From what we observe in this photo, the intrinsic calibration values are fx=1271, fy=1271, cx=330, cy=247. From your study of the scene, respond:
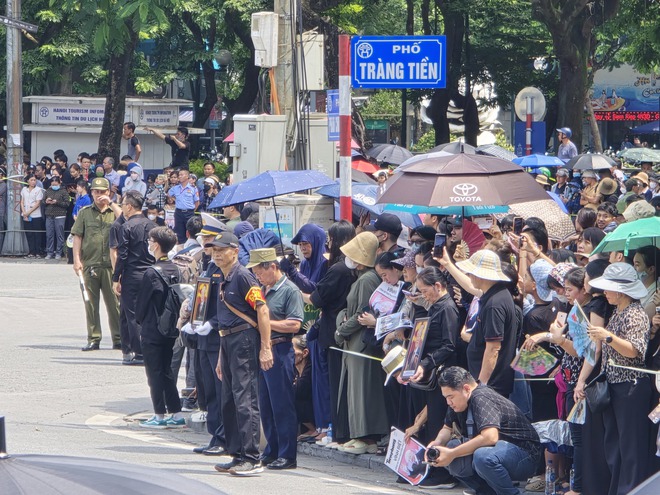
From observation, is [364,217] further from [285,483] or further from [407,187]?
[285,483]

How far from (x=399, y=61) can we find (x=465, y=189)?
153cm

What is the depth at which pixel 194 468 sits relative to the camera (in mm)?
9922

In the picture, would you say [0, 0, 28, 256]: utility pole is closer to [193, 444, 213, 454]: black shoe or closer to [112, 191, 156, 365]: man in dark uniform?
[112, 191, 156, 365]: man in dark uniform

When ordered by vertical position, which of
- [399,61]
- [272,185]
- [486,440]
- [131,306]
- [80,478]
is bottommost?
[486,440]

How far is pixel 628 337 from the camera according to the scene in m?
8.02

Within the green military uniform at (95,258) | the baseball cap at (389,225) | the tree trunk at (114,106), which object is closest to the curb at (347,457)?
the baseball cap at (389,225)

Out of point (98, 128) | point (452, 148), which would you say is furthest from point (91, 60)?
point (452, 148)

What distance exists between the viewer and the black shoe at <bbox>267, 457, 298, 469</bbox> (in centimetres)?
1006

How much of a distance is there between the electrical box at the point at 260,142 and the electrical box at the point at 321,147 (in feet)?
1.44

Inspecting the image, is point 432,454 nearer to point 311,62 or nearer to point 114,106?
point 311,62

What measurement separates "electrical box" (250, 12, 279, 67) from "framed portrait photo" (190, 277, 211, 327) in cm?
401

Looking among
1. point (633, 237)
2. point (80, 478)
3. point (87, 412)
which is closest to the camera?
point (80, 478)

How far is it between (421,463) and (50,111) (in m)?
22.6

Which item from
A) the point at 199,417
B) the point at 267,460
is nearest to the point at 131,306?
the point at 199,417
